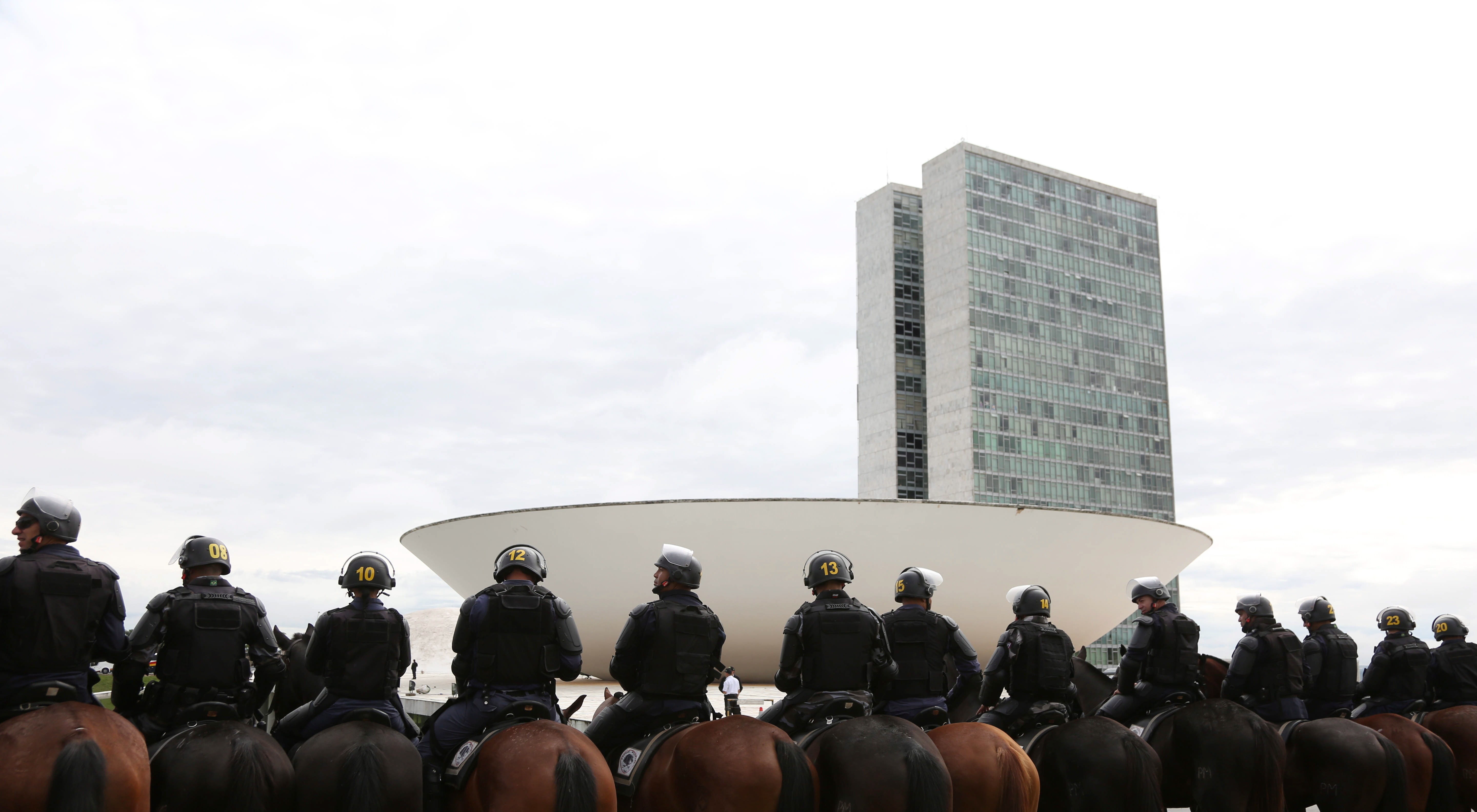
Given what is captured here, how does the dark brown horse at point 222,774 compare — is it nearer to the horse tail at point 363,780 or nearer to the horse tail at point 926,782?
the horse tail at point 363,780

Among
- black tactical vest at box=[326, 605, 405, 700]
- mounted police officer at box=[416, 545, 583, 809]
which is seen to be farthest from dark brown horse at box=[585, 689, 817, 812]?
black tactical vest at box=[326, 605, 405, 700]

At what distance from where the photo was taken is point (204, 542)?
8164 millimetres

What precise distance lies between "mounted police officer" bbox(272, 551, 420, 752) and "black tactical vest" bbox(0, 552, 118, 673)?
141cm

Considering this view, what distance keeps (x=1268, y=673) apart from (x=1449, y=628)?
4.67 m

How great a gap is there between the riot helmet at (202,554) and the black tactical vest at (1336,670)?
11.2 metres

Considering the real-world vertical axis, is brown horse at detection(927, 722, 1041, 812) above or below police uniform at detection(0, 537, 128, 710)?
below

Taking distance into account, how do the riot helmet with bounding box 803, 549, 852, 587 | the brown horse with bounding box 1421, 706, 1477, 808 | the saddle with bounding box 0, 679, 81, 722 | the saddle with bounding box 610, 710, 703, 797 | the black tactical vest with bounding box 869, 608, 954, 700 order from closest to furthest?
the saddle with bounding box 0, 679, 81, 722 < the saddle with bounding box 610, 710, 703, 797 < the riot helmet with bounding box 803, 549, 852, 587 < the black tactical vest with bounding box 869, 608, 954, 700 < the brown horse with bounding box 1421, 706, 1477, 808

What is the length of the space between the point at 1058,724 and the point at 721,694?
27.2m

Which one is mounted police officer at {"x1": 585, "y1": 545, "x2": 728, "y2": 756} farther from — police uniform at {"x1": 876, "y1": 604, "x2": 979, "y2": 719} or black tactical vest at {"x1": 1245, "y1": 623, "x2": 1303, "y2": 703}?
black tactical vest at {"x1": 1245, "y1": 623, "x2": 1303, "y2": 703}

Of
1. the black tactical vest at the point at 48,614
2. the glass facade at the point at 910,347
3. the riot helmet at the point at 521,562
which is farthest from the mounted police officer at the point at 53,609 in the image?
the glass facade at the point at 910,347

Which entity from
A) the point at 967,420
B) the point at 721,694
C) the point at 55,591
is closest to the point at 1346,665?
the point at 55,591

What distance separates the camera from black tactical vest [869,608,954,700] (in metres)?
9.63

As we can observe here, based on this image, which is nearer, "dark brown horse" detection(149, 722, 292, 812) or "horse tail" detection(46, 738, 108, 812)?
"horse tail" detection(46, 738, 108, 812)

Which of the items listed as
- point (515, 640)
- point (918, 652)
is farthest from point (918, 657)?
point (515, 640)
